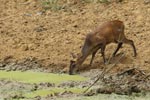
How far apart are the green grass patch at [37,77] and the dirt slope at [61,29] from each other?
590mm

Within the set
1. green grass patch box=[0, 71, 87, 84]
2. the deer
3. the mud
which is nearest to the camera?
the mud

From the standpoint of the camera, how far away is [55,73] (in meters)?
13.4

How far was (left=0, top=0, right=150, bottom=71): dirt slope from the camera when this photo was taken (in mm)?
14203

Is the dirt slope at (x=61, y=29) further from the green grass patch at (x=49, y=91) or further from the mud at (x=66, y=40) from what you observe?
the green grass patch at (x=49, y=91)

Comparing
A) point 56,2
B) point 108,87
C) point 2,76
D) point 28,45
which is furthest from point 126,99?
point 56,2

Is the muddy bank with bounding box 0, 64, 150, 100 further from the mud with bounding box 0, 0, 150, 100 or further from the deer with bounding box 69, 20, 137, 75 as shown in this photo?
the deer with bounding box 69, 20, 137, 75

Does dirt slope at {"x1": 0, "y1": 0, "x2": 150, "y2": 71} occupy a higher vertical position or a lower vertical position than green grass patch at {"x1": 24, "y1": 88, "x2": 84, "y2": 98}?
higher

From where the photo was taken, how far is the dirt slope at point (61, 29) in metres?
14.2

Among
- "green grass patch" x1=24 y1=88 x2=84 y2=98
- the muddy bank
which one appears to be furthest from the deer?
"green grass patch" x1=24 y1=88 x2=84 y2=98

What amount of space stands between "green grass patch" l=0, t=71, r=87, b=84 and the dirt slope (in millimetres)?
590

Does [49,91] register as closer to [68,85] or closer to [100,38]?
[68,85]

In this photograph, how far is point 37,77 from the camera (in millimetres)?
12984

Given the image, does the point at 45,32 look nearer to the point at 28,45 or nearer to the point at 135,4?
the point at 28,45

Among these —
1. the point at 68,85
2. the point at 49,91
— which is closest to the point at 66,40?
the point at 68,85
